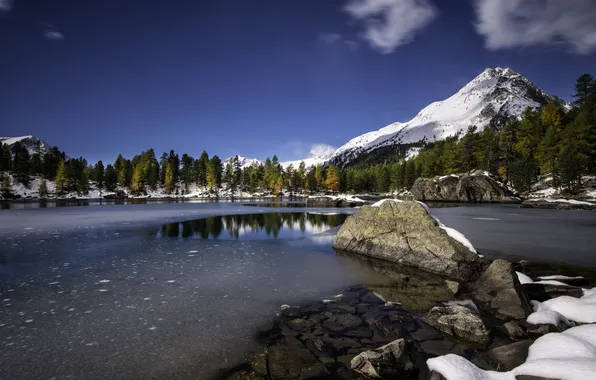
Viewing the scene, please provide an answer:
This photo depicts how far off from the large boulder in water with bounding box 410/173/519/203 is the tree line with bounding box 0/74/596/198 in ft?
36.4

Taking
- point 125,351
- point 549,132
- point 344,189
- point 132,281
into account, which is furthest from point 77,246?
point 344,189

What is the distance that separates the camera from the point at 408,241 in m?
14.9

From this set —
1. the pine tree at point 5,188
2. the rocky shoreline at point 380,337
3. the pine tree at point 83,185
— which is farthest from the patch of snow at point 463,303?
the pine tree at point 83,185

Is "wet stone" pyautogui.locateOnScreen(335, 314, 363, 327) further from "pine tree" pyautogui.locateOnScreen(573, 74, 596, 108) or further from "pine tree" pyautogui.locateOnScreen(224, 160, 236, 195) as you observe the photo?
"pine tree" pyautogui.locateOnScreen(224, 160, 236, 195)

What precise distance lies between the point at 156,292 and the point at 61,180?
135971 mm

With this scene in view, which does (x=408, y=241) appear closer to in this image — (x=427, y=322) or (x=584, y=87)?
(x=427, y=322)

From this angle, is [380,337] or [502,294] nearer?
[380,337]

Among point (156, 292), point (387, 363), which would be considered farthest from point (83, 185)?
point (387, 363)

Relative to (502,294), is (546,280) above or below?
below

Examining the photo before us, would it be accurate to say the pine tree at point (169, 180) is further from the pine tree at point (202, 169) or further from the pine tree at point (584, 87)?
the pine tree at point (584, 87)

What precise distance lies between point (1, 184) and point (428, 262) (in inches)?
5699

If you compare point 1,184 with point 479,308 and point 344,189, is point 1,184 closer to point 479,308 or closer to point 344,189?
point 344,189

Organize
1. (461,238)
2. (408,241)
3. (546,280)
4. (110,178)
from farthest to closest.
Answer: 1. (110,178)
2. (408,241)
3. (461,238)
4. (546,280)

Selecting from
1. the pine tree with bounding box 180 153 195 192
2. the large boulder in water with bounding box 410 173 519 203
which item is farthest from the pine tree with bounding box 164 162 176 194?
the large boulder in water with bounding box 410 173 519 203
